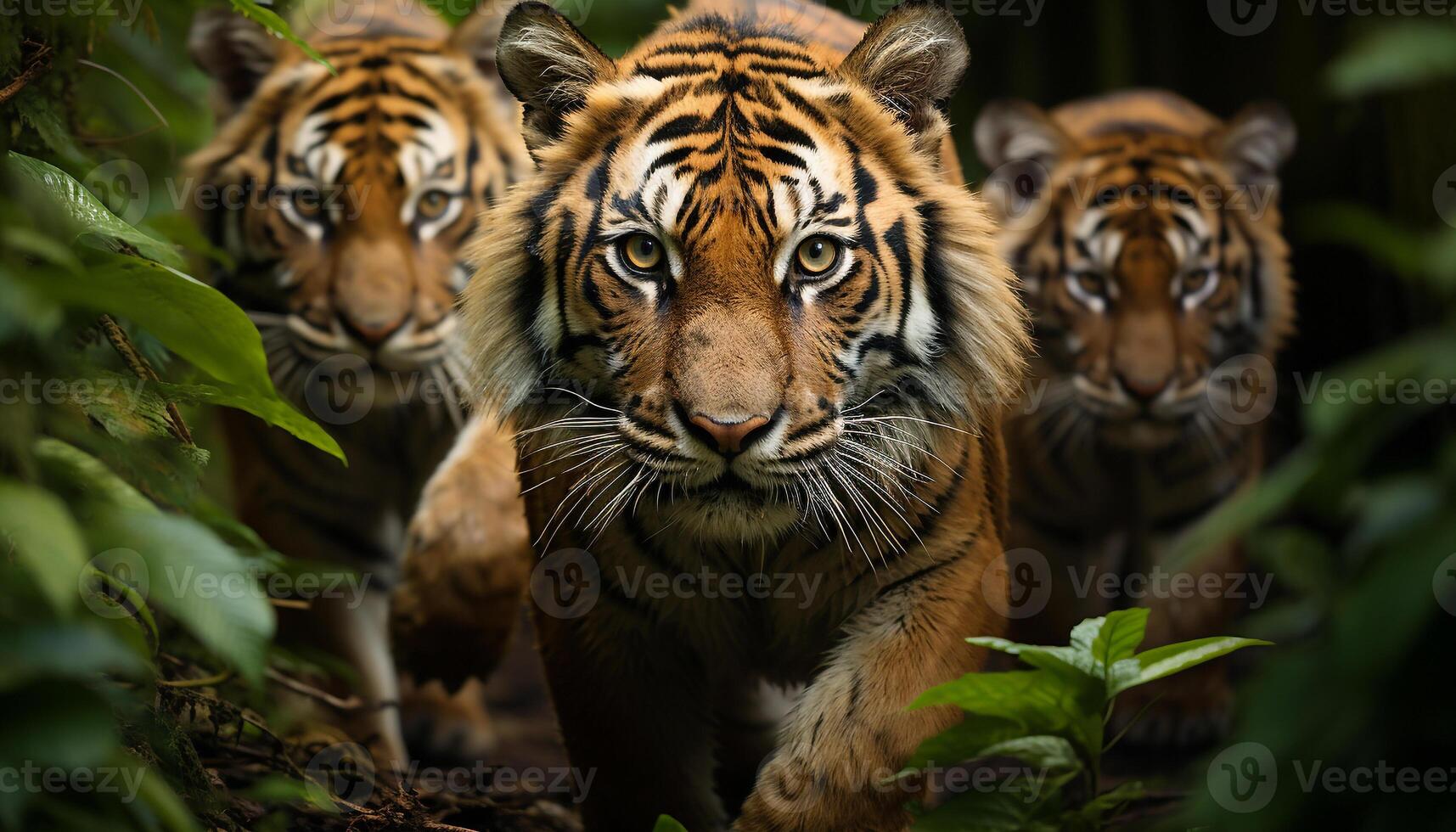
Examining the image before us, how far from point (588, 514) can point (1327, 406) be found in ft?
4.71

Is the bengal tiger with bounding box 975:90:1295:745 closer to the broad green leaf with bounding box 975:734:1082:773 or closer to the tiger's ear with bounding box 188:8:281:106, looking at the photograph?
the broad green leaf with bounding box 975:734:1082:773

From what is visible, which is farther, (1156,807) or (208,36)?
(208,36)

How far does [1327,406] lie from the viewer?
1821 mm

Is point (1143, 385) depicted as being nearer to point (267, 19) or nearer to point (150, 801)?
point (267, 19)

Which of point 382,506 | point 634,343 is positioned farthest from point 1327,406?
point 382,506

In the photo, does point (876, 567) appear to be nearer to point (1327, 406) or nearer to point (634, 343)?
point (634, 343)

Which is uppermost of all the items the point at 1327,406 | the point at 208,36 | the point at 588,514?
the point at 208,36

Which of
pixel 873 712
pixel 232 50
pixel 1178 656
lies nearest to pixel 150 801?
pixel 873 712

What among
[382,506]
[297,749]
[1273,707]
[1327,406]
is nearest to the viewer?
[1273,707]
